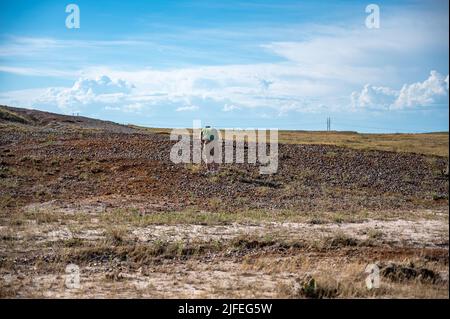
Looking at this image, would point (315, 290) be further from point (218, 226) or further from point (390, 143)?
point (390, 143)

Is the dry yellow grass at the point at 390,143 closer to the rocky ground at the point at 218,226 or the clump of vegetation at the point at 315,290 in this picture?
the rocky ground at the point at 218,226

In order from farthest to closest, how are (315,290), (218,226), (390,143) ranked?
(390,143), (218,226), (315,290)

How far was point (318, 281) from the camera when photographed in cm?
828

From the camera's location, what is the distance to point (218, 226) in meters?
13.7

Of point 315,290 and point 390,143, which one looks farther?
point 390,143

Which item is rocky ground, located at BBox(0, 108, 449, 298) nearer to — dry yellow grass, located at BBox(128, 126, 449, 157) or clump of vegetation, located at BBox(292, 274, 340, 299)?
clump of vegetation, located at BBox(292, 274, 340, 299)

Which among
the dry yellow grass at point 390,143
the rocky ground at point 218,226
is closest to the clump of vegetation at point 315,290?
the rocky ground at point 218,226

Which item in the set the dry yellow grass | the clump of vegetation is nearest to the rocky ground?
the clump of vegetation

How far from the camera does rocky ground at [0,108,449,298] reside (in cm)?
870

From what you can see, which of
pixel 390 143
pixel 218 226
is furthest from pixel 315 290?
pixel 390 143
